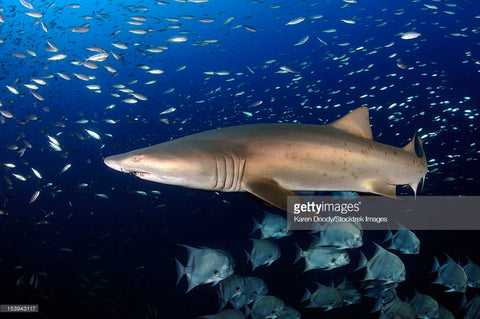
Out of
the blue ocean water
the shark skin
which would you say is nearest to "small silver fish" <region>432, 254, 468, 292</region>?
the blue ocean water

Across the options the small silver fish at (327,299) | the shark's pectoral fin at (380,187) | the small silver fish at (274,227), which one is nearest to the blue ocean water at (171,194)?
the small silver fish at (274,227)

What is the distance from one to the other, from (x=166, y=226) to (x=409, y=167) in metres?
20.5

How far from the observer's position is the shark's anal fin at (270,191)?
96.1 inches

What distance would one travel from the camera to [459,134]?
26.0 meters

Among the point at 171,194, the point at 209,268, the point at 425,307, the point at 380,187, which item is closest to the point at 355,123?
the point at 380,187

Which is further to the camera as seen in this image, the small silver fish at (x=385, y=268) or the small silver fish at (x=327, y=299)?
the small silver fish at (x=327, y=299)

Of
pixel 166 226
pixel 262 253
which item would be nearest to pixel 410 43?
pixel 166 226

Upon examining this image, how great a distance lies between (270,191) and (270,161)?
1.28 ft

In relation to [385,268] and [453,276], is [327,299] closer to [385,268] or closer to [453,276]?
[385,268]

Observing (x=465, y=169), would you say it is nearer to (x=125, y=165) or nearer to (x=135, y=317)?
(x=135, y=317)

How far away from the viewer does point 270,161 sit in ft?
9.49

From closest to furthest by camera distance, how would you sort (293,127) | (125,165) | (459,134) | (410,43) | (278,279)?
(125,165) → (293,127) → (278,279) → (459,134) → (410,43)

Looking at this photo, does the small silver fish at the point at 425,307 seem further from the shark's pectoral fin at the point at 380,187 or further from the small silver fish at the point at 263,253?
the shark's pectoral fin at the point at 380,187

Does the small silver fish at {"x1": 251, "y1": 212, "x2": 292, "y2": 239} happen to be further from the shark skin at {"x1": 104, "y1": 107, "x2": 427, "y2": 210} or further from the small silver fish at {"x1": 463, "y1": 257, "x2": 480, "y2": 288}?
the small silver fish at {"x1": 463, "y1": 257, "x2": 480, "y2": 288}
